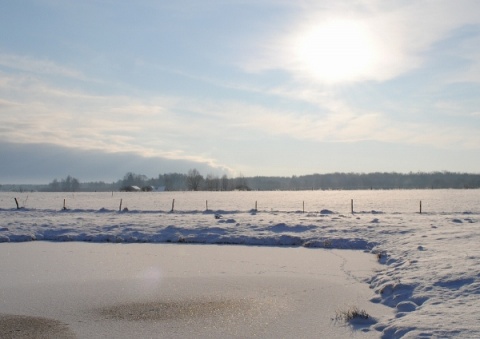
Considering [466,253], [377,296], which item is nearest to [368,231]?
[466,253]

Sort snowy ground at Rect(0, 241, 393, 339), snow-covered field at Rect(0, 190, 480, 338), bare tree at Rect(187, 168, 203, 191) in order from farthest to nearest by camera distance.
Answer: bare tree at Rect(187, 168, 203, 191)
snow-covered field at Rect(0, 190, 480, 338)
snowy ground at Rect(0, 241, 393, 339)

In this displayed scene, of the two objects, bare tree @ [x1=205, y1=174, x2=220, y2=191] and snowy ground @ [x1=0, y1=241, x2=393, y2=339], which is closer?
snowy ground @ [x1=0, y1=241, x2=393, y2=339]

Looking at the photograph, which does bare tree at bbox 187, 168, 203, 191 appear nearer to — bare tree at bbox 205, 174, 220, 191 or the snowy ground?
bare tree at bbox 205, 174, 220, 191

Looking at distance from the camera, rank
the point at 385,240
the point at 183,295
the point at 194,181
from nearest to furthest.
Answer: the point at 183,295 < the point at 385,240 < the point at 194,181

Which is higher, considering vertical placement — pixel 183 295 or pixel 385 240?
pixel 385 240

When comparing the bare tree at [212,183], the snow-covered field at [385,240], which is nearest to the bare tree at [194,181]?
the bare tree at [212,183]

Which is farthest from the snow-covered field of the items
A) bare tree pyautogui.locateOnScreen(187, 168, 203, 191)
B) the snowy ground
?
bare tree pyautogui.locateOnScreen(187, 168, 203, 191)

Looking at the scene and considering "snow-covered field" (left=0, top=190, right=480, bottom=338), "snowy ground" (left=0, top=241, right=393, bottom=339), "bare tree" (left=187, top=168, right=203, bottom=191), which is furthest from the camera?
"bare tree" (left=187, top=168, right=203, bottom=191)

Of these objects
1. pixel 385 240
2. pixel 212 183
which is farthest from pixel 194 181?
pixel 385 240

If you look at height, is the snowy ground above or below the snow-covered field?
below

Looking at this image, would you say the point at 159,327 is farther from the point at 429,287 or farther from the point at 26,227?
the point at 26,227

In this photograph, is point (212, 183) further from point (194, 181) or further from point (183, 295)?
point (183, 295)

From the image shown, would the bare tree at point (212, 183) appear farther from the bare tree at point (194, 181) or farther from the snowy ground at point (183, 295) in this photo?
the snowy ground at point (183, 295)

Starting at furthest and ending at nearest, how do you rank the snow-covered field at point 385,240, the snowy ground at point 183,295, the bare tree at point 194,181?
1. the bare tree at point 194,181
2. the snow-covered field at point 385,240
3. the snowy ground at point 183,295
